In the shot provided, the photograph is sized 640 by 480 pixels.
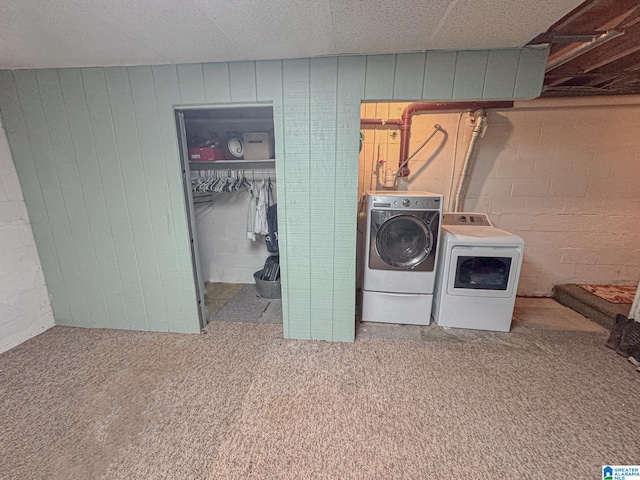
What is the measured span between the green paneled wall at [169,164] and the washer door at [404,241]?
0.43 metres

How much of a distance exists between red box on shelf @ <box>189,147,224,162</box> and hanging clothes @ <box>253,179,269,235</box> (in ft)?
1.84

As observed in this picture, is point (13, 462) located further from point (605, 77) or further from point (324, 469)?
point (605, 77)

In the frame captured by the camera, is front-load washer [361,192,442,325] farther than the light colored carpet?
Yes

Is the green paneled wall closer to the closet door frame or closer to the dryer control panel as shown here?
the closet door frame

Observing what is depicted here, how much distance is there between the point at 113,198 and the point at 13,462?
5.51 ft

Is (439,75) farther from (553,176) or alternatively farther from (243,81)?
(553,176)

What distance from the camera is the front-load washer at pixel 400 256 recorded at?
2213 millimetres

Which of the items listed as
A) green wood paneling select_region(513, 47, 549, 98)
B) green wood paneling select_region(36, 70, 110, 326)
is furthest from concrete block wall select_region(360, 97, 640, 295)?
green wood paneling select_region(36, 70, 110, 326)

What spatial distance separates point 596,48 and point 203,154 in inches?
134

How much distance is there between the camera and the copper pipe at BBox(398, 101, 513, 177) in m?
2.65

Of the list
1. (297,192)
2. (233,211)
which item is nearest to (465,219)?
(297,192)

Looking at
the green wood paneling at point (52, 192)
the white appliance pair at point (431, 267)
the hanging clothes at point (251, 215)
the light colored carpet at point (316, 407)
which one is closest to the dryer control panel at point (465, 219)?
the white appliance pair at point (431, 267)

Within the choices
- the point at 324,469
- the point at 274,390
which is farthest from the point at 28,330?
the point at 324,469

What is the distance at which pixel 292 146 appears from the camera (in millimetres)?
1898
